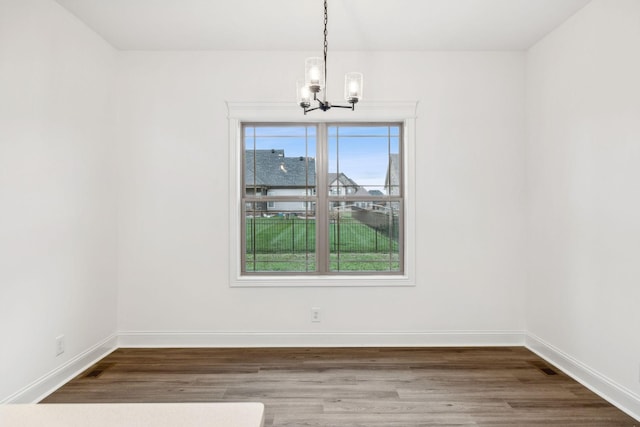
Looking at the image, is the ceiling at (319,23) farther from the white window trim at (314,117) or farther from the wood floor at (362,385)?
the wood floor at (362,385)

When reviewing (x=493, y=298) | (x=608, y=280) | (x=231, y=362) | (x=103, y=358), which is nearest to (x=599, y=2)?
(x=608, y=280)

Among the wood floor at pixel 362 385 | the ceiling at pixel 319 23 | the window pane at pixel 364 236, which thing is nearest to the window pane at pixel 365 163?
the window pane at pixel 364 236

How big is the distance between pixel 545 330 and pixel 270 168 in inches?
115

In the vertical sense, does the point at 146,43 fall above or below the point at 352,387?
above

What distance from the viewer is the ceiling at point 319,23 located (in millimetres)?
2773

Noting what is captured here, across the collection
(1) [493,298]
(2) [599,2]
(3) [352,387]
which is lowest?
(3) [352,387]

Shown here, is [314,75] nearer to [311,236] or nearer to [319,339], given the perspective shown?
[311,236]

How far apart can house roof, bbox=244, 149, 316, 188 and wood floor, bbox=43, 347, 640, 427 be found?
5.26ft

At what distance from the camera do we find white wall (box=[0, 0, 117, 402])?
2334 millimetres

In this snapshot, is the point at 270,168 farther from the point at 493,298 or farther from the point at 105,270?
the point at 493,298

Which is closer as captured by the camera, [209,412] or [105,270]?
[209,412]

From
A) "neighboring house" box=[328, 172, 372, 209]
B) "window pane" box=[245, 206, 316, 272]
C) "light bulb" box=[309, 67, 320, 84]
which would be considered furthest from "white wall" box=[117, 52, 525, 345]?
"light bulb" box=[309, 67, 320, 84]

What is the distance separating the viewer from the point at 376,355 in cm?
331

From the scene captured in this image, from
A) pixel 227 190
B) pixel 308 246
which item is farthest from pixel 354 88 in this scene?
pixel 308 246
